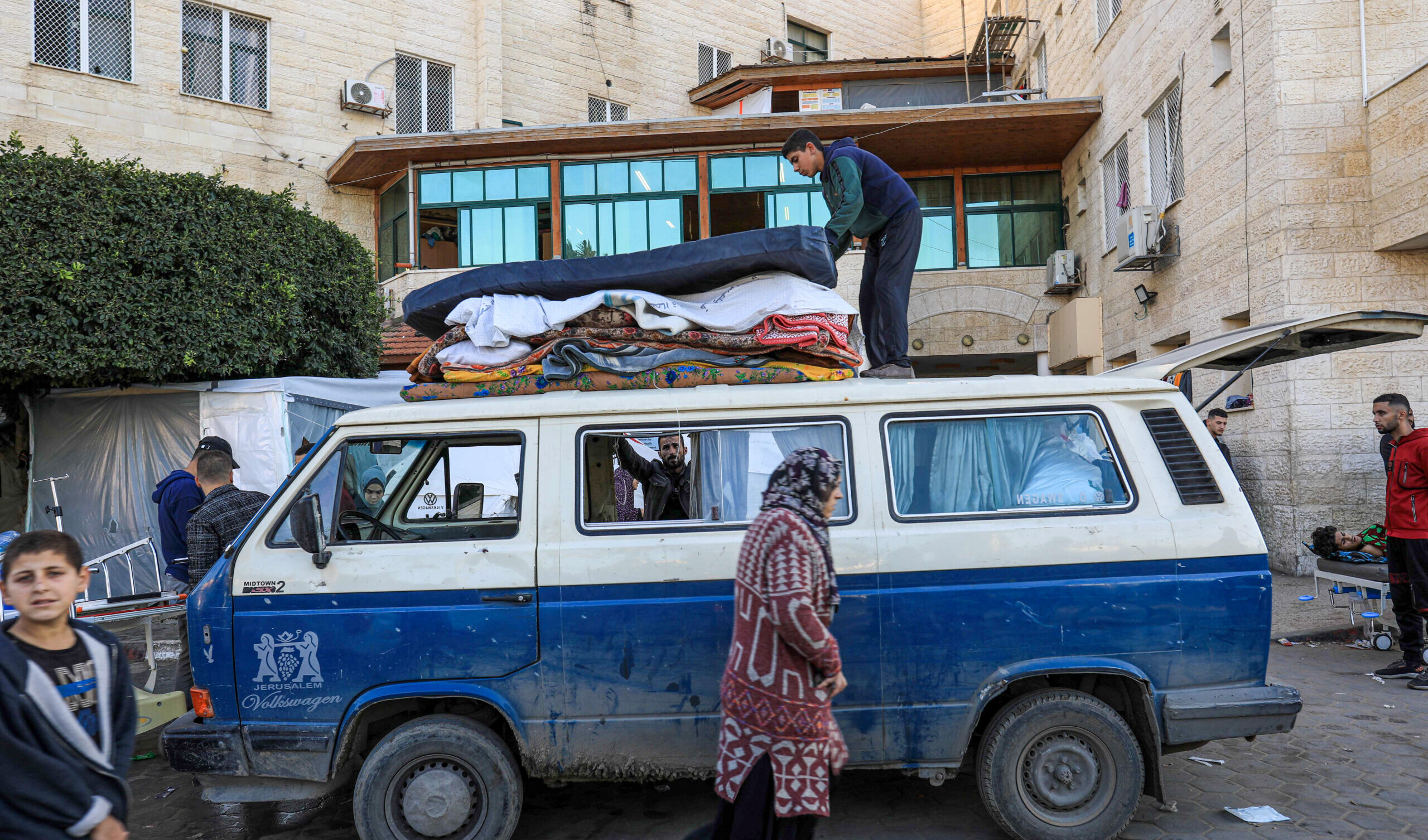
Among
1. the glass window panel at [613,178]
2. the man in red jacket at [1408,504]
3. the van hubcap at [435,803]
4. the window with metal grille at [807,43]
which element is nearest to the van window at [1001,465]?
the van hubcap at [435,803]

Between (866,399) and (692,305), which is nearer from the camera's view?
(866,399)

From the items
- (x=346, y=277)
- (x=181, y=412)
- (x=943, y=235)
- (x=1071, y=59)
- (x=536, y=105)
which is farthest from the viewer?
(x=536, y=105)

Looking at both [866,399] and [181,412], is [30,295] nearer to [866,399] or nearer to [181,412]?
[181,412]

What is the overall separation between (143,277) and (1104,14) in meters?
16.3

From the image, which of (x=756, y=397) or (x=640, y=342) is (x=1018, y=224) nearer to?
(x=640, y=342)

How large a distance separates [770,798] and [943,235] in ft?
58.7

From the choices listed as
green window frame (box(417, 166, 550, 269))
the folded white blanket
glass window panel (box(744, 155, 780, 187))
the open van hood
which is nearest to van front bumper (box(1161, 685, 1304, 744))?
the open van hood

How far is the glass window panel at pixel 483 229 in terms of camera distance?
57.9 feet

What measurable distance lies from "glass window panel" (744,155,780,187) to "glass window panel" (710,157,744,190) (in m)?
0.11

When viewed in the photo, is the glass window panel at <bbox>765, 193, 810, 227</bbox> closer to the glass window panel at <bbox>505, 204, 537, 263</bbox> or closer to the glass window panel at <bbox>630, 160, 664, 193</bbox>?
the glass window panel at <bbox>630, 160, 664, 193</bbox>

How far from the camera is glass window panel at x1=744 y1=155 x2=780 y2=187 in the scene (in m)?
17.6

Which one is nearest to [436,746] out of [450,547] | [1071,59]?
[450,547]

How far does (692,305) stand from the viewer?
4570mm

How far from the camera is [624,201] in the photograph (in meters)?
17.8
